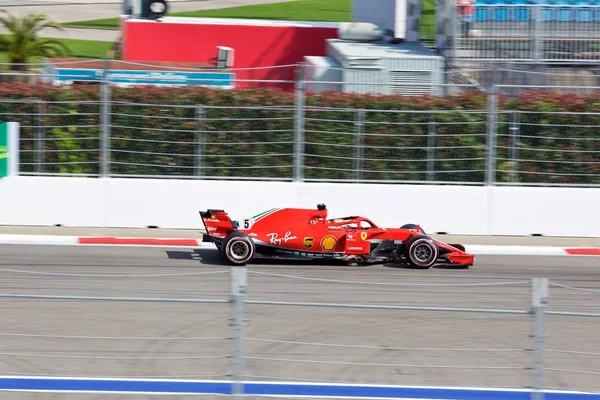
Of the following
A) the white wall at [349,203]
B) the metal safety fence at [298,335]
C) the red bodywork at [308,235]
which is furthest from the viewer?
the white wall at [349,203]

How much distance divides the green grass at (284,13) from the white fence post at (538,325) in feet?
98.7

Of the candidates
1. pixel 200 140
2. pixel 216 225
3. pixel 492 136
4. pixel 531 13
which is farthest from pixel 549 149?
pixel 531 13

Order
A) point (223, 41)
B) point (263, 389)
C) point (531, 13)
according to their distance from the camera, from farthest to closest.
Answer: point (223, 41) → point (531, 13) → point (263, 389)

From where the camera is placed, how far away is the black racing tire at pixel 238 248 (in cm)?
1318

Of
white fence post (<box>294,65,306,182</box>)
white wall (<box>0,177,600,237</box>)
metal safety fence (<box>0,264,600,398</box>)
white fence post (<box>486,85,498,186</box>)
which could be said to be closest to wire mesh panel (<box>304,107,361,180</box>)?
white fence post (<box>294,65,306,182</box>)

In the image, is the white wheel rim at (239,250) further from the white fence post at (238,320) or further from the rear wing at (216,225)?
the white fence post at (238,320)

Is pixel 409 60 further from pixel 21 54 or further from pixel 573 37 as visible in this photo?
pixel 21 54

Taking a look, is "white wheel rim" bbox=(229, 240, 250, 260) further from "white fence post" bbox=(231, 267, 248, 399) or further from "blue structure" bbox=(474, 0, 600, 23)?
"blue structure" bbox=(474, 0, 600, 23)

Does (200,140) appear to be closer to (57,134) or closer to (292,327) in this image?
(57,134)

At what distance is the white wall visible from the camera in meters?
16.0

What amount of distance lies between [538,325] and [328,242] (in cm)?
704

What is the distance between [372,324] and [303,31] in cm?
2137

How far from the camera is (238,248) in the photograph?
1324 centimetres

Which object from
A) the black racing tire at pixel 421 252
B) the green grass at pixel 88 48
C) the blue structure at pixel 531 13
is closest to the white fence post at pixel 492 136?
the black racing tire at pixel 421 252
